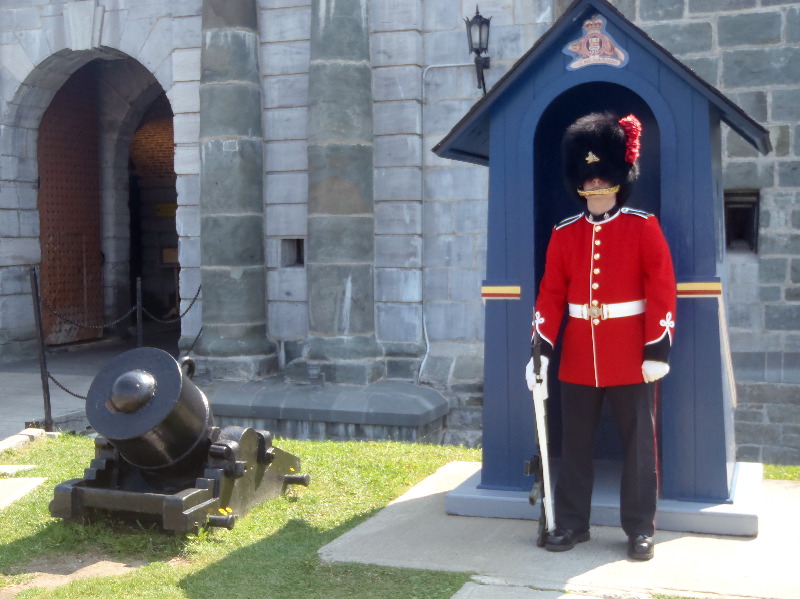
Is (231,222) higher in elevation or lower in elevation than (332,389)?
higher

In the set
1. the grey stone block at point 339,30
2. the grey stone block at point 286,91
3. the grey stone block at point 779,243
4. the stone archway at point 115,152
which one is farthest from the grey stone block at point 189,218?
the grey stone block at point 779,243

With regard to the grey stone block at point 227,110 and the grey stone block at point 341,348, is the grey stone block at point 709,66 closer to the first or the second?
the grey stone block at point 341,348

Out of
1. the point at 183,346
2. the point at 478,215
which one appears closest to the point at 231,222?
the point at 183,346

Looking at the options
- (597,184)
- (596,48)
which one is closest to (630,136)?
(597,184)

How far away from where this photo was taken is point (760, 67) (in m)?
8.09

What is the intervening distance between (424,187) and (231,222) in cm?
176

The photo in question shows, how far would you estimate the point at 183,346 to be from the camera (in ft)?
31.6

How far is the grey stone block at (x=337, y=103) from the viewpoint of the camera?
8.62 meters

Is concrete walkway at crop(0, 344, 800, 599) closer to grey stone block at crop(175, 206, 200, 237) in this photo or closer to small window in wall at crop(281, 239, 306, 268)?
small window in wall at crop(281, 239, 306, 268)

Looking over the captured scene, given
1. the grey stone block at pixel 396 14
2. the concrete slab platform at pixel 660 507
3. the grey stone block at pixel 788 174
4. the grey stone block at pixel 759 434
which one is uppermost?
the grey stone block at pixel 396 14

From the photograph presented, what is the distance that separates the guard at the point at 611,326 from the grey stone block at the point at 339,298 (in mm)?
4547

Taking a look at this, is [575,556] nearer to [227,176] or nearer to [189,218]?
[227,176]

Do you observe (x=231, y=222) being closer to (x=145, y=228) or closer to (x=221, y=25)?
(x=221, y=25)

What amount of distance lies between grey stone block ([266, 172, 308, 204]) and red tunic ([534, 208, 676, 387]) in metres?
5.16
